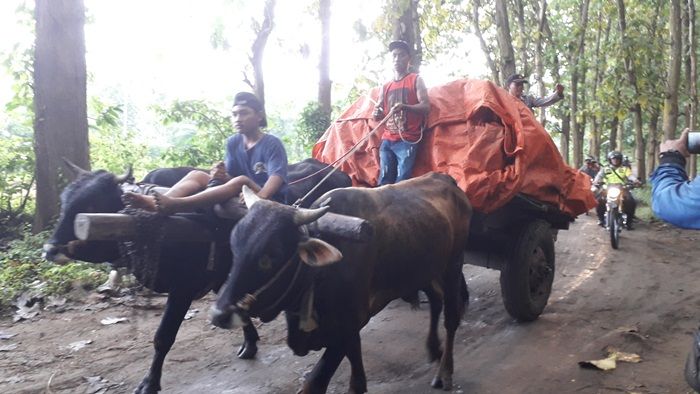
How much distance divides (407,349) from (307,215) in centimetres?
257

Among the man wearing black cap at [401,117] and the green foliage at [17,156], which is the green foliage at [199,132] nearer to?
the green foliage at [17,156]

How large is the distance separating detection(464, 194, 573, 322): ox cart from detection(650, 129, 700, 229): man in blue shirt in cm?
243

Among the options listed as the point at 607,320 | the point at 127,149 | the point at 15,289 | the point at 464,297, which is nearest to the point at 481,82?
the point at 464,297

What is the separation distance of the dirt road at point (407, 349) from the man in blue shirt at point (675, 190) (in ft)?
6.56

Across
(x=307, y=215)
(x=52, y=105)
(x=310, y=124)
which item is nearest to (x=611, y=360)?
(x=307, y=215)

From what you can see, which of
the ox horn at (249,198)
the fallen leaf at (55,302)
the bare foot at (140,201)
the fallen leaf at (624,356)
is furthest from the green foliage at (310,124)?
the bare foot at (140,201)

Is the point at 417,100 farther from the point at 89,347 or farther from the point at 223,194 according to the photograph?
the point at 89,347

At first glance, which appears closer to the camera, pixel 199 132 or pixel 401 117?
pixel 401 117

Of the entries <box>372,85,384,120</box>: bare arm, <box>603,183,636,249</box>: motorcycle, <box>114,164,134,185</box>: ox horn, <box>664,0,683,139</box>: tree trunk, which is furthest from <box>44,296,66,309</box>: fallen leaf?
<box>664,0,683,139</box>: tree trunk

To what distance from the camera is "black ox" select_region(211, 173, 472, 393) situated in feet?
9.95

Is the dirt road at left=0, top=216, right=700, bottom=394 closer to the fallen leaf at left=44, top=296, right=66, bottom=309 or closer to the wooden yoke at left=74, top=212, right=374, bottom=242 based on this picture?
the fallen leaf at left=44, top=296, right=66, bottom=309

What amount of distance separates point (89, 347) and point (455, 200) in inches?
141

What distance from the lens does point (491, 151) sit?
5.15 metres

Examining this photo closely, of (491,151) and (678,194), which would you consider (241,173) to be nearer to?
(491,151)
